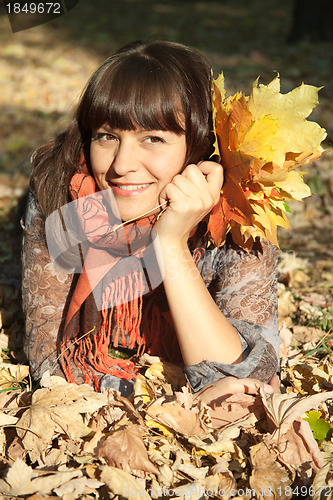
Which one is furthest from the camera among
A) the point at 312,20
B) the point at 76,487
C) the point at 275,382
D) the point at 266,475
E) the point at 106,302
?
the point at 312,20

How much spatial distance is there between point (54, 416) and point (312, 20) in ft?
28.3

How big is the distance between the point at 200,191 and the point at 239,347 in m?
0.61

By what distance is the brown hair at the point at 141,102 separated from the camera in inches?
72.0

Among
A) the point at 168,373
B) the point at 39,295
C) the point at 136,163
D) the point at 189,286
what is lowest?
the point at 168,373

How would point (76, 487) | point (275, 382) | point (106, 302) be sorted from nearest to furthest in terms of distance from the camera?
point (76, 487) → point (275, 382) → point (106, 302)

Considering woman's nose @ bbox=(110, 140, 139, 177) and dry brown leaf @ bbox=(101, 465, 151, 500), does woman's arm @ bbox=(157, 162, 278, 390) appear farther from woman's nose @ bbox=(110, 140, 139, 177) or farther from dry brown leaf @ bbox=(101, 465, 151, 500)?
dry brown leaf @ bbox=(101, 465, 151, 500)

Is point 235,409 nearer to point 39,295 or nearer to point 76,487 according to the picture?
point 76,487

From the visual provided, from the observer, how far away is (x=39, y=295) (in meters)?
2.16

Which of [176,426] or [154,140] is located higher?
[154,140]

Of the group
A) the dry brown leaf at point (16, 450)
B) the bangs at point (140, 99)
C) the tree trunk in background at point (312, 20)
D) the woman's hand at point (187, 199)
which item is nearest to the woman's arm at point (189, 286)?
the woman's hand at point (187, 199)

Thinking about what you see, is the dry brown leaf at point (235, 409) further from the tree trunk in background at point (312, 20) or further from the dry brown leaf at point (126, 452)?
the tree trunk in background at point (312, 20)

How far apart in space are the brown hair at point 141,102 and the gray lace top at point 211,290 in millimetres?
216

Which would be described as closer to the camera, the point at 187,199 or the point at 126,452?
the point at 126,452

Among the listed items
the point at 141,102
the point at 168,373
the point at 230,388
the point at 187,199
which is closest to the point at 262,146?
the point at 187,199
